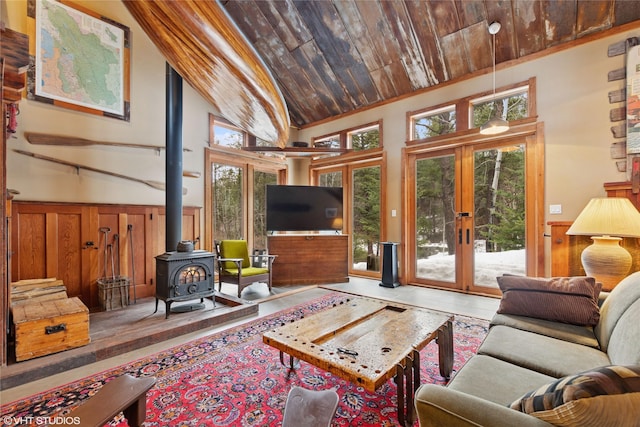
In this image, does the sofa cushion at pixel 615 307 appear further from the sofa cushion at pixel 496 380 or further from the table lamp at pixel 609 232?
the table lamp at pixel 609 232

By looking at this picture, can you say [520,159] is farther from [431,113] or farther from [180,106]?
[180,106]

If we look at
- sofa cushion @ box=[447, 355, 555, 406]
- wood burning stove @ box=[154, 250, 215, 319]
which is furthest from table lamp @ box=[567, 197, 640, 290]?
wood burning stove @ box=[154, 250, 215, 319]

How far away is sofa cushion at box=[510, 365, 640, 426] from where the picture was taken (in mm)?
707

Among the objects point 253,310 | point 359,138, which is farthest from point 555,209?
point 253,310

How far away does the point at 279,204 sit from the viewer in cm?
501

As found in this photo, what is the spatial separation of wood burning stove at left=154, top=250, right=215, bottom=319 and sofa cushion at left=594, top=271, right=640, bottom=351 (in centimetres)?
334

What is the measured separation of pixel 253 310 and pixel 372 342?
6.41 ft

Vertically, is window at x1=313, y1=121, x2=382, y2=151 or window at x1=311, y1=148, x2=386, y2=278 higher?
window at x1=313, y1=121, x2=382, y2=151

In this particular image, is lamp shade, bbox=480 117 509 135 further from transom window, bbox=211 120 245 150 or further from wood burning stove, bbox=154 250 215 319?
transom window, bbox=211 120 245 150

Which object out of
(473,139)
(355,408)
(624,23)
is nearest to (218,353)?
(355,408)

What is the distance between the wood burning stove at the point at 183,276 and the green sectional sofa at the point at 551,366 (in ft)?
8.92

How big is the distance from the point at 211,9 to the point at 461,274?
15.4 ft

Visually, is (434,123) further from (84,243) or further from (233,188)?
(84,243)

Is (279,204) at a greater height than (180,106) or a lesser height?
lesser
